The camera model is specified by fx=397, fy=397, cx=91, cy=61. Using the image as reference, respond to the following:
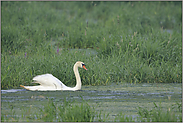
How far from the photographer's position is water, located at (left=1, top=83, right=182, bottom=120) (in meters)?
7.19

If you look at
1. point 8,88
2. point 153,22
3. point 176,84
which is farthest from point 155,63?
point 153,22

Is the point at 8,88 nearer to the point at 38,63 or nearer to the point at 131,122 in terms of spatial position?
the point at 38,63

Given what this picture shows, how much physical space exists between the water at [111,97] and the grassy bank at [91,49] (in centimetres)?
55

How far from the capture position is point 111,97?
7988 millimetres

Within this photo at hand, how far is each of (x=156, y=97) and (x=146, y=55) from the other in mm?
3147

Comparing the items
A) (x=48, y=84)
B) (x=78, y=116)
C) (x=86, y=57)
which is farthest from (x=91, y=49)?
(x=78, y=116)

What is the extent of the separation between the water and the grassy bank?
1.81ft

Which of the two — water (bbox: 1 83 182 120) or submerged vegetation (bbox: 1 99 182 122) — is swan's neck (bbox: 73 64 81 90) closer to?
water (bbox: 1 83 182 120)

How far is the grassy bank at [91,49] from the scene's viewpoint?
376 inches

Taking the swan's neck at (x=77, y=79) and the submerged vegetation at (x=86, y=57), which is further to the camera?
the swan's neck at (x=77, y=79)

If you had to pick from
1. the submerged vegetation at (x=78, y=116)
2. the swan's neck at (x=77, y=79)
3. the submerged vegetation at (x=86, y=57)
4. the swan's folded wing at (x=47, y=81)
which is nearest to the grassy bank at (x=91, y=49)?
the submerged vegetation at (x=86, y=57)

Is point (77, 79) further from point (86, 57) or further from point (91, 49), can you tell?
point (91, 49)

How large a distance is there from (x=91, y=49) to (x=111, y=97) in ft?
16.7

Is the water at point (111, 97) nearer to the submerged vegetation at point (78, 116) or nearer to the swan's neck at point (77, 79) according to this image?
the swan's neck at point (77, 79)
